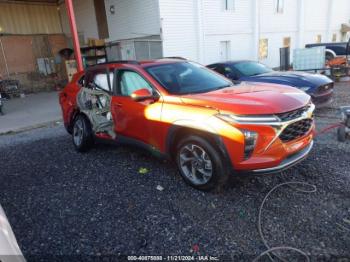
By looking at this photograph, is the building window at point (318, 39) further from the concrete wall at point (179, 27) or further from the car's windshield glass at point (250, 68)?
the car's windshield glass at point (250, 68)

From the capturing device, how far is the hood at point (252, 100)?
3090mm

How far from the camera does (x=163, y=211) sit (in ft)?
10.8

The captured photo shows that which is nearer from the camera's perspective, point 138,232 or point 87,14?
point 138,232

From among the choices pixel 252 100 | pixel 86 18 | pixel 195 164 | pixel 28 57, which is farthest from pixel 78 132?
pixel 86 18

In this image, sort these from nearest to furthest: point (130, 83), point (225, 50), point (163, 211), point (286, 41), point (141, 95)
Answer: point (163, 211)
point (141, 95)
point (130, 83)
point (225, 50)
point (286, 41)

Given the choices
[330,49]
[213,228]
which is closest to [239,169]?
[213,228]

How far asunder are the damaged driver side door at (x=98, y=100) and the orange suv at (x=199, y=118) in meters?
0.02

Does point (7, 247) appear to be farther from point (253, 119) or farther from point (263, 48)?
point (263, 48)

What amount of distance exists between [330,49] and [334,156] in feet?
42.5

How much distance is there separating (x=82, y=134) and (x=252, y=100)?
3311 mm

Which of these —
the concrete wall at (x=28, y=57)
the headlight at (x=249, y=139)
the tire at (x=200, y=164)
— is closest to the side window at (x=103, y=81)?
the tire at (x=200, y=164)

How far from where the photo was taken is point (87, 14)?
54.8 ft

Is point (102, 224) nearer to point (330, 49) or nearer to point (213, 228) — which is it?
point (213, 228)

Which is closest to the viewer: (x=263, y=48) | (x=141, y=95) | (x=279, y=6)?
(x=141, y=95)
